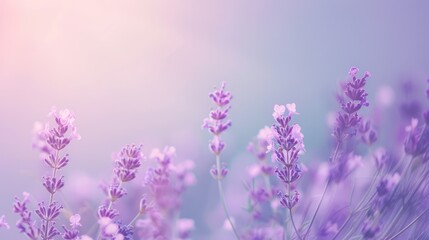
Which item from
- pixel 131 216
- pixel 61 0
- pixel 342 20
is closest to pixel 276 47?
pixel 342 20

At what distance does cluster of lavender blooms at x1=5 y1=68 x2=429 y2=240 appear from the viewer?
758 mm

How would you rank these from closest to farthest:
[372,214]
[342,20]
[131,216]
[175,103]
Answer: [372,214] → [131,216] → [175,103] → [342,20]

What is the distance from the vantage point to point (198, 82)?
4215 mm

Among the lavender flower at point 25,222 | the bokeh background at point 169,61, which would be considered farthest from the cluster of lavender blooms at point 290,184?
the bokeh background at point 169,61

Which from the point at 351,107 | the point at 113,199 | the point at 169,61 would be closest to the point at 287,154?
the point at 351,107

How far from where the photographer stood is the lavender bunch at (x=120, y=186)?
74 centimetres

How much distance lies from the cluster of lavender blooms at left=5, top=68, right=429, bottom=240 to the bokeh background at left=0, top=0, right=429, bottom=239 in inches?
67.4

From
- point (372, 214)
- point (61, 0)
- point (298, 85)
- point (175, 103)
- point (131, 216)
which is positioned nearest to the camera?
point (372, 214)

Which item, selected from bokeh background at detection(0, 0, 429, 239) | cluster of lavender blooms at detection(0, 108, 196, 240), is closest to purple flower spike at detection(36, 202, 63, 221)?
cluster of lavender blooms at detection(0, 108, 196, 240)

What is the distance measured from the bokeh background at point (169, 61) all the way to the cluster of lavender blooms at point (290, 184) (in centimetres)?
171

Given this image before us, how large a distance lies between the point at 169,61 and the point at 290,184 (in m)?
3.49

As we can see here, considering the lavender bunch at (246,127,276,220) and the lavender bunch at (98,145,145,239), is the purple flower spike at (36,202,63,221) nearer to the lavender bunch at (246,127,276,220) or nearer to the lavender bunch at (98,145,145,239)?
the lavender bunch at (98,145,145,239)

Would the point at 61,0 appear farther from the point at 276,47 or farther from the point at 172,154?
the point at 172,154

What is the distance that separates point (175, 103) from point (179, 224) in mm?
3043
